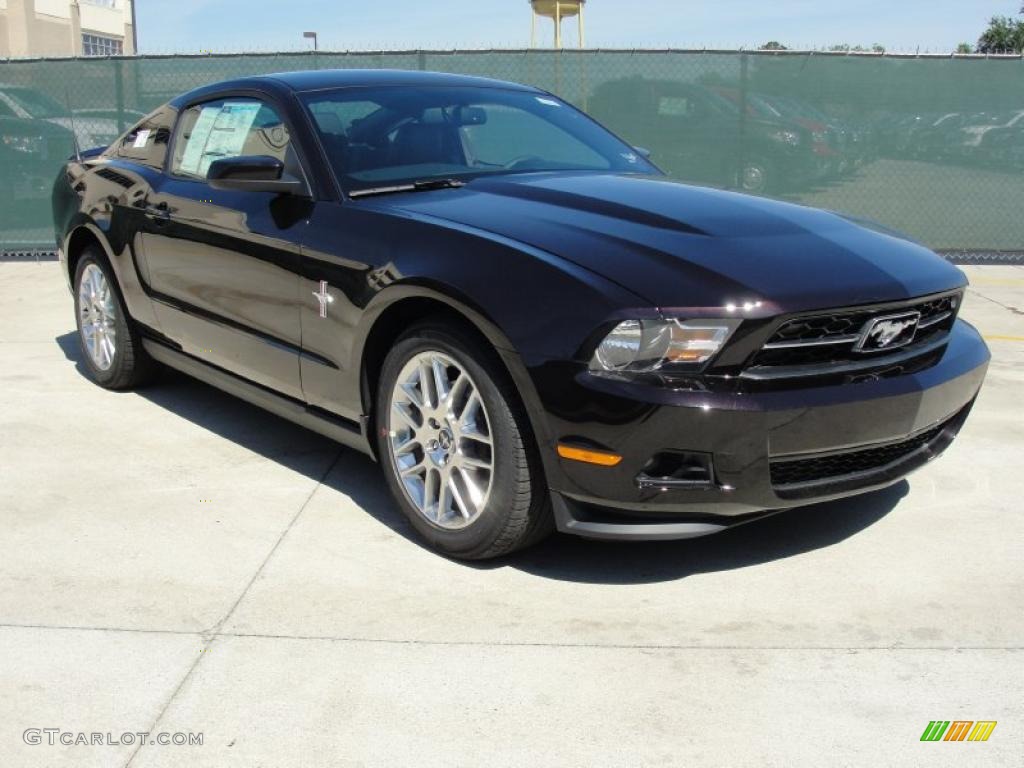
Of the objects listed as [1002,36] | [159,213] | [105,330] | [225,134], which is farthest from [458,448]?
[1002,36]

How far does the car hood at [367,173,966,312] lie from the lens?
3.17m

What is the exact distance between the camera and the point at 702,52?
10.5 metres

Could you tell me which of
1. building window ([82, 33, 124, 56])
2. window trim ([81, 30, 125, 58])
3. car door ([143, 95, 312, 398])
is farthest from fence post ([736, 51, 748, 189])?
building window ([82, 33, 124, 56])

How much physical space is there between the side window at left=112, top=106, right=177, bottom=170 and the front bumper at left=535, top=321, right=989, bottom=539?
9.40 ft

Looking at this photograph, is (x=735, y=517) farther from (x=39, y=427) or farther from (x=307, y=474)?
(x=39, y=427)

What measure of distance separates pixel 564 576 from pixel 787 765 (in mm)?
1165

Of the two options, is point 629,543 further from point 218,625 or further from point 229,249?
point 229,249

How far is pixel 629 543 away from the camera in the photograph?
3830 millimetres

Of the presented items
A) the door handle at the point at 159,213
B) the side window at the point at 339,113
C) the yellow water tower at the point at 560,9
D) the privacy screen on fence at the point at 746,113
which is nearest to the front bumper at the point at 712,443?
the side window at the point at 339,113

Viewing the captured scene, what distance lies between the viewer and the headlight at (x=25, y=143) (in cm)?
1062

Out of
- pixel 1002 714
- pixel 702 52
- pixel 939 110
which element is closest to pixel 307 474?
pixel 1002 714

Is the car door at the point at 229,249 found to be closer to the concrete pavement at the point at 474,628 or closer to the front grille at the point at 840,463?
the concrete pavement at the point at 474,628

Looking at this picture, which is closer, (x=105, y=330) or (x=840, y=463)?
(x=840, y=463)

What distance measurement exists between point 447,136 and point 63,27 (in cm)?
4933
